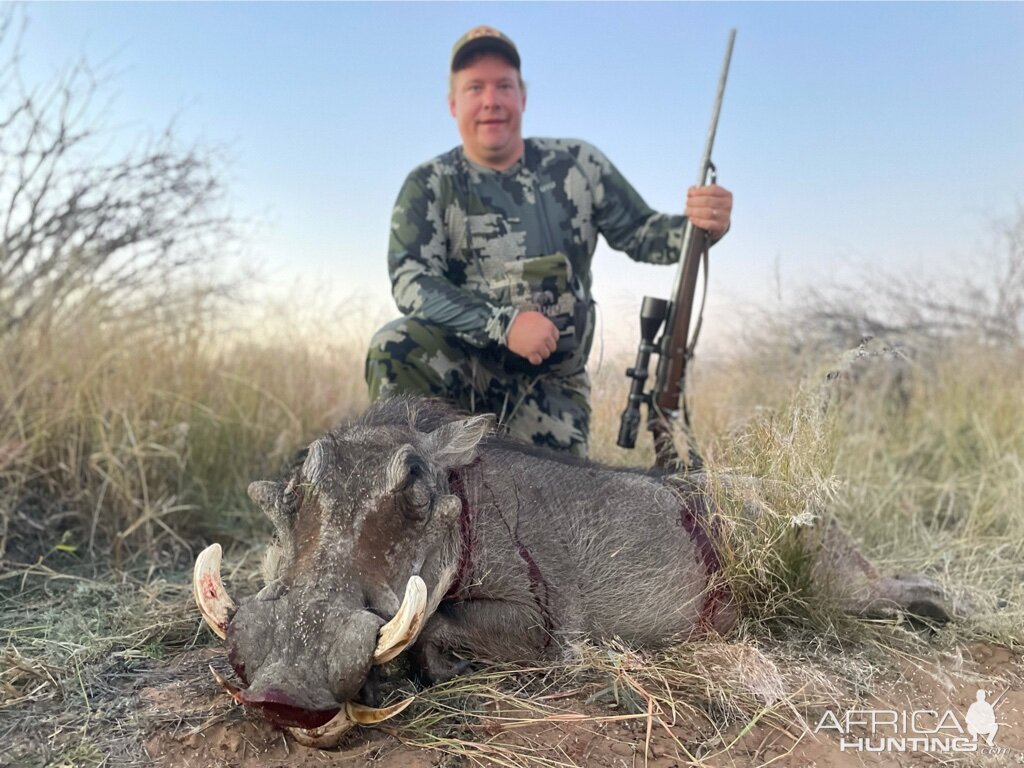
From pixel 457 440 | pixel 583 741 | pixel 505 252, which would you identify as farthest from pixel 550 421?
pixel 583 741

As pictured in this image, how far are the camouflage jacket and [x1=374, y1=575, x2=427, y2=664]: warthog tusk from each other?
201cm

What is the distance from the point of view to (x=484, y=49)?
4.29 m

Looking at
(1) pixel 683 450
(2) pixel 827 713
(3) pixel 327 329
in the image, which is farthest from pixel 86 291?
(2) pixel 827 713

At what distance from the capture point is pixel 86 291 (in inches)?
216

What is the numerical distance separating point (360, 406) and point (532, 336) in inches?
89.5

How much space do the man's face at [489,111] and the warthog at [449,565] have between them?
207cm

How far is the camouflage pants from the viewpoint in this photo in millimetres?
3592

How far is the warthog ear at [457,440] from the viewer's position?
7.79ft

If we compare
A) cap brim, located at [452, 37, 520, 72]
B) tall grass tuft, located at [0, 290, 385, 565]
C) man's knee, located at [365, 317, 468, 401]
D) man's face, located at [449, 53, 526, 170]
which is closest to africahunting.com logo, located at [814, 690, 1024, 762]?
man's knee, located at [365, 317, 468, 401]

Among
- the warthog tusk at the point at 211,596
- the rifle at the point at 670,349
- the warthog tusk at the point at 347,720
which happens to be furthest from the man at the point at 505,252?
the warthog tusk at the point at 347,720

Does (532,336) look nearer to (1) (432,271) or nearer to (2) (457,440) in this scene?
(1) (432,271)

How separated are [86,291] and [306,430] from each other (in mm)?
1915

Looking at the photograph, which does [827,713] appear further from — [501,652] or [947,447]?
[947,447]

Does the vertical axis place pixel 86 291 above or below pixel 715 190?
below
